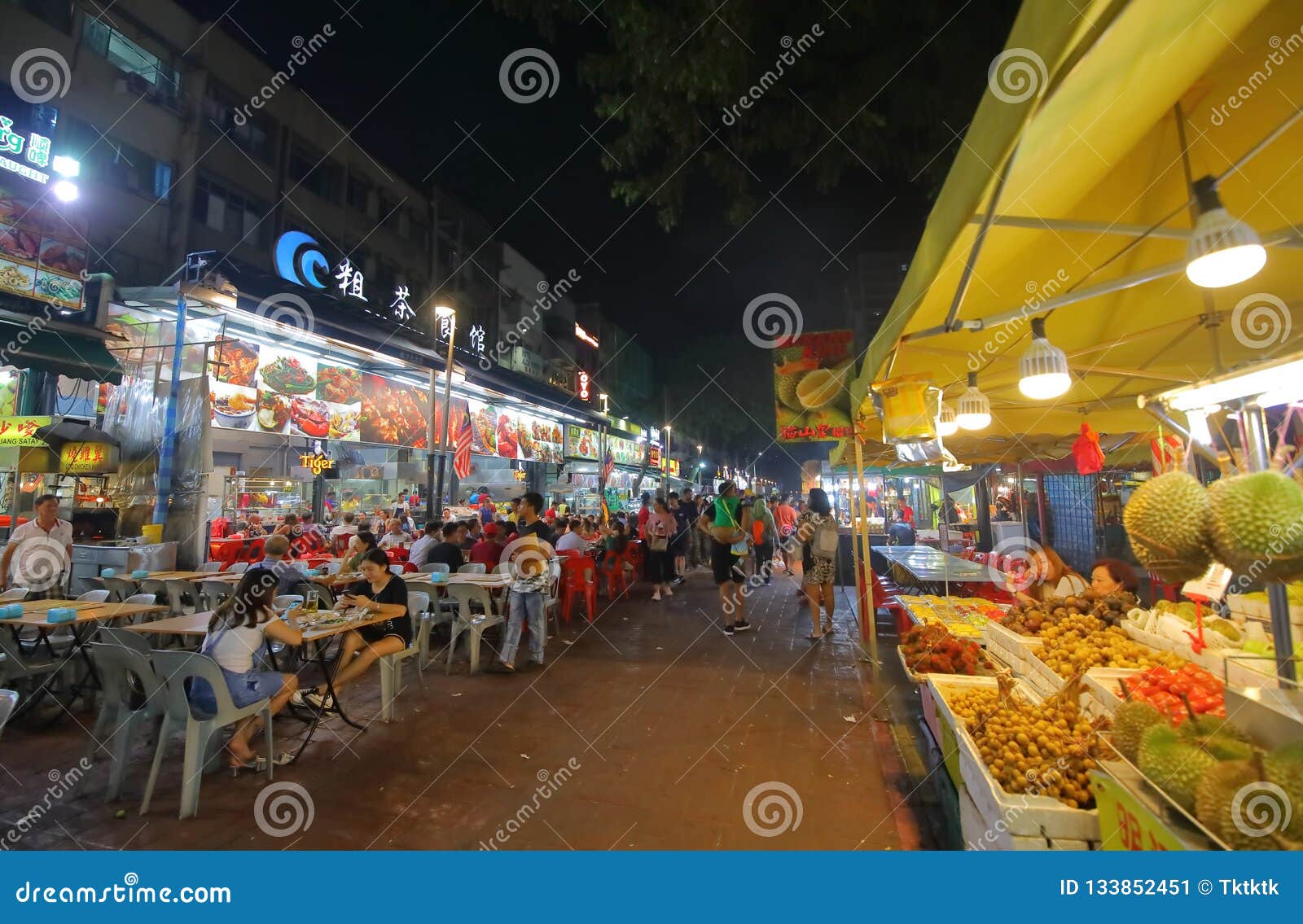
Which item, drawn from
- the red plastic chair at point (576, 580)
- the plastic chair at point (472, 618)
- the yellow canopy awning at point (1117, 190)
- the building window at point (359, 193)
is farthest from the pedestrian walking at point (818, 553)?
the building window at point (359, 193)

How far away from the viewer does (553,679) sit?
562 cm

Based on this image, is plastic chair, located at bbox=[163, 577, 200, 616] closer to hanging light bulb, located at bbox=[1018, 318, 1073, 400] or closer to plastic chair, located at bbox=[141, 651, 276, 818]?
plastic chair, located at bbox=[141, 651, 276, 818]

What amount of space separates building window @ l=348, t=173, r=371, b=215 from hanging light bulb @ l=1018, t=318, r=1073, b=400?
21202 millimetres

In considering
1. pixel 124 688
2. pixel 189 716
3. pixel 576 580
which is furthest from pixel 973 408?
pixel 576 580

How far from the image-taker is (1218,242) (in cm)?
171

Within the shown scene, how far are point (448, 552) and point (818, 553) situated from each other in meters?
4.94

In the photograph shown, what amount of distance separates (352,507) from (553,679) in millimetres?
11604

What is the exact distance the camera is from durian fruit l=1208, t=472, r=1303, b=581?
4.90 ft

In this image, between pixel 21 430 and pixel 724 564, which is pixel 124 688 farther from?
pixel 21 430

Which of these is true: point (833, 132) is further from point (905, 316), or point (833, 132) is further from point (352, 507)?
point (352, 507)

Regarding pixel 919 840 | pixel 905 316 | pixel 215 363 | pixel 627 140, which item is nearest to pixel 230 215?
pixel 215 363

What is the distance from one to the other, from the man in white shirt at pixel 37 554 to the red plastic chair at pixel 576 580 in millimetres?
5772

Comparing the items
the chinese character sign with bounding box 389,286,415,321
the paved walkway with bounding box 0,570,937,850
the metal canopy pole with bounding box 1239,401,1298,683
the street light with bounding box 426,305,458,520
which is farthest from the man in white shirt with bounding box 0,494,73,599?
the chinese character sign with bounding box 389,286,415,321

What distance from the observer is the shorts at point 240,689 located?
3.40 m
